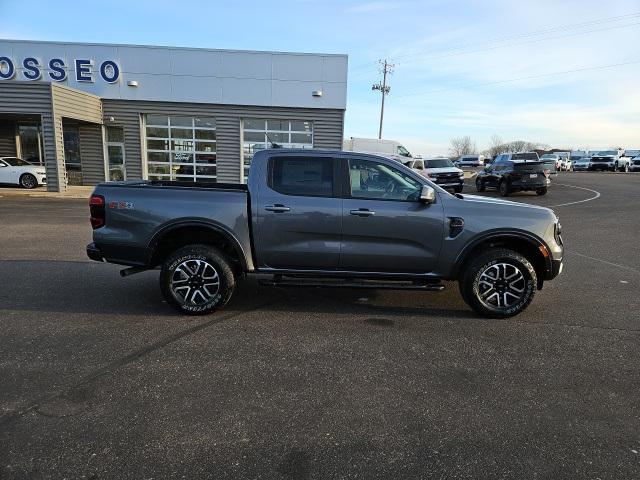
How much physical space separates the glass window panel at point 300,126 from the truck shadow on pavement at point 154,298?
16676 millimetres

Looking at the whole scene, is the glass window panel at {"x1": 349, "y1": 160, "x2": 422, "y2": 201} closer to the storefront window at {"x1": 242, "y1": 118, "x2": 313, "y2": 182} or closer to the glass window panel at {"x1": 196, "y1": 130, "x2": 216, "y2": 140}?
the storefront window at {"x1": 242, "y1": 118, "x2": 313, "y2": 182}

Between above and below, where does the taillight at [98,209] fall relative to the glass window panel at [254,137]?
below

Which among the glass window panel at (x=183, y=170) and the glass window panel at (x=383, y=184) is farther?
the glass window panel at (x=183, y=170)

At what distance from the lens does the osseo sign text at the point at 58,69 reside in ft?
68.1

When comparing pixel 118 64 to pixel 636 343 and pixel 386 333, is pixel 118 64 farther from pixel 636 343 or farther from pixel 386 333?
pixel 636 343

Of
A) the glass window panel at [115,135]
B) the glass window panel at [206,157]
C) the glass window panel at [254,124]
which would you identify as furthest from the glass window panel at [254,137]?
the glass window panel at [115,135]

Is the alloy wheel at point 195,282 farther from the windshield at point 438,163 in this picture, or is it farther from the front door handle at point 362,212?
the windshield at point 438,163

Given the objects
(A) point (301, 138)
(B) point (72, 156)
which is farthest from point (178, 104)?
(B) point (72, 156)

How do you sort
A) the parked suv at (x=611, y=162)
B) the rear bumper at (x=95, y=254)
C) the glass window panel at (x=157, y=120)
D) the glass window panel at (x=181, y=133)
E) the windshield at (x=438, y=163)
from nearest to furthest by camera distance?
1. the rear bumper at (x=95, y=254)
2. the glass window panel at (x=157, y=120)
3. the glass window panel at (x=181, y=133)
4. the windshield at (x=438, y=163)
5. the parked suv at (x=611, y=162)

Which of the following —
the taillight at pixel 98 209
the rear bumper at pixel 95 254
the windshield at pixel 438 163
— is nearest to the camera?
the taillight at pixel 98 209

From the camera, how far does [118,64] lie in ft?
70.0

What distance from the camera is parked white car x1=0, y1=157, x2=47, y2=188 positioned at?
67.7 ft

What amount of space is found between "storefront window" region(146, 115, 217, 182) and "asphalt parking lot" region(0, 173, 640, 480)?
16986 millimetres

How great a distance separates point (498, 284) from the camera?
515cm
